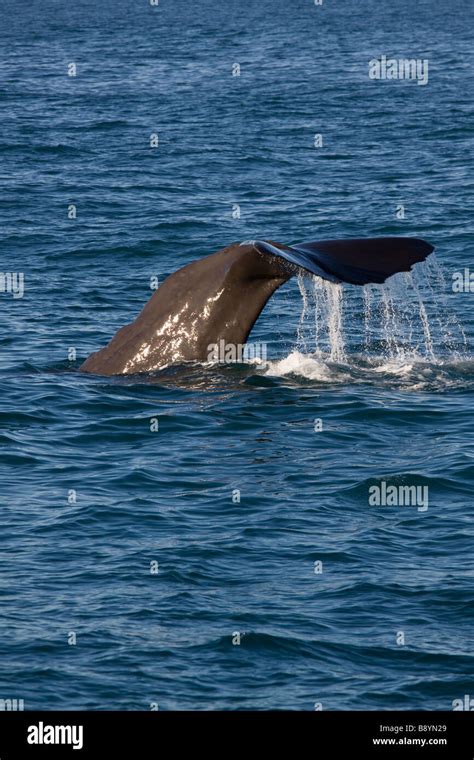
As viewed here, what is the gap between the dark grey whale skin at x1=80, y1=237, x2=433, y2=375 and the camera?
14.2 meters

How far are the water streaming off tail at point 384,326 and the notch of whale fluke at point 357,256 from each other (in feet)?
5.93

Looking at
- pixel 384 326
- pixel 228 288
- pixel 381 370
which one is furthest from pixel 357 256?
pixel 384 326

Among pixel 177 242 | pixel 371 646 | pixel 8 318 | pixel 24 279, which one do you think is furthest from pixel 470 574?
pixel 177 242

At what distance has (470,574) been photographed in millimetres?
12328

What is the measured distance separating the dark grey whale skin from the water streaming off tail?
1370 millimetres

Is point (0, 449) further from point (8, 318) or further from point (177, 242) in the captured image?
point (177, 242)

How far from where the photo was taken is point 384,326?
2214cm

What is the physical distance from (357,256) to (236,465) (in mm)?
2479

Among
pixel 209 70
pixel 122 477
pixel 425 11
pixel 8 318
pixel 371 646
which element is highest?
A: pixel 425 11

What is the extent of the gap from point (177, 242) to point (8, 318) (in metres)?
6.93
